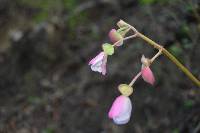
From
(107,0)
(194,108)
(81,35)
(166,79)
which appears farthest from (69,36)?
(194,108)

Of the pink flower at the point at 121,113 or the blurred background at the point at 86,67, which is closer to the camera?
the pink flower at the point at 121,113

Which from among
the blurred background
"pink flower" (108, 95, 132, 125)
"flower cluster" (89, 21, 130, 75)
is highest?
the blurred background

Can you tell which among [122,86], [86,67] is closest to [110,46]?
[122,86]

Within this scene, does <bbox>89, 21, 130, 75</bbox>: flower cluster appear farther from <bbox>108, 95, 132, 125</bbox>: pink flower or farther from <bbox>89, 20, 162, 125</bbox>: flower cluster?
<bbox>108, 95, 132, 125</bbox>: pink flower

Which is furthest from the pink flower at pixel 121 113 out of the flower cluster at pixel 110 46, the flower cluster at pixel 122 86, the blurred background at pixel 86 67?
the blurred background at pixel 86 67

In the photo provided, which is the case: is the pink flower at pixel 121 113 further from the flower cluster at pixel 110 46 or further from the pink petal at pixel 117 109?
the flower cluster at pixel 110 46

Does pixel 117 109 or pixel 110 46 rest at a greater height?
pixel 110 46

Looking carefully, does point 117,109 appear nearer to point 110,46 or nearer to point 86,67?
point 110,46

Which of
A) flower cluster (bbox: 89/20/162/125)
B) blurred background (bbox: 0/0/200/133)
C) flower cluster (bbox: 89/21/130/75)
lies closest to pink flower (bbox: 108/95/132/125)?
flower cluster (bbox: 89/20/162/125)

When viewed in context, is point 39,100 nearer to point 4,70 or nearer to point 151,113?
point 4,70
